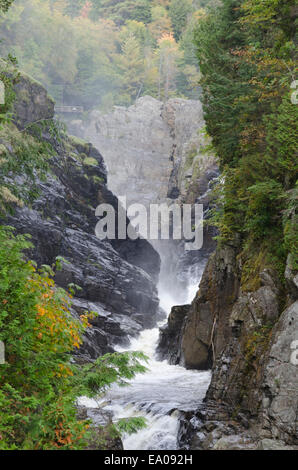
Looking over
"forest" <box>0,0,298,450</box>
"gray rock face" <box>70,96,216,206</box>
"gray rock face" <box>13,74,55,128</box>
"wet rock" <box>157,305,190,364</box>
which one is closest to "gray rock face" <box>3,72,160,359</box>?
"gray rock face" <box>13,74,55,128</box>

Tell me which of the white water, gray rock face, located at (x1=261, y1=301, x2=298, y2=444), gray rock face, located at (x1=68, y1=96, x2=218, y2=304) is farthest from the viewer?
gray rock face, located at (x1=68, y1=96, x2=218, y2=304)

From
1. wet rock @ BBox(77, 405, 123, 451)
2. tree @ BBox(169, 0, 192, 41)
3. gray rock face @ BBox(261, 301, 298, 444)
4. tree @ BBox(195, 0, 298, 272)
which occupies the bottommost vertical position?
wet rock @ BBox(77, 405, 123, 451)

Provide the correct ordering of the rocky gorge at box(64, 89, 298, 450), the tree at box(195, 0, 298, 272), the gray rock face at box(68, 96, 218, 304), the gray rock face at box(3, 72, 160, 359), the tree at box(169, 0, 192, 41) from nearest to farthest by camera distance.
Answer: the rocky gorge at box(64, 89, 298, 450) → the tree at box(195, 0, 298, 272) → the gray rock face at box(3, 72, 160, 359) → the gray rock face at box(68, 96, 218, 304) → the tree at box(169, 0, 192, 41)

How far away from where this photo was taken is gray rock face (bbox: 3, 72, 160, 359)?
2234 cm

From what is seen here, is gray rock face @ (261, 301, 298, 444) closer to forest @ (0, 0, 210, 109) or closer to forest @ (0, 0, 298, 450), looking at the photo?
forest @ (0, 0, 298, 450)

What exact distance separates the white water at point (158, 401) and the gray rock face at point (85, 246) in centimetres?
400

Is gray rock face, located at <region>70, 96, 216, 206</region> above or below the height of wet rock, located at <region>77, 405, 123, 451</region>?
above

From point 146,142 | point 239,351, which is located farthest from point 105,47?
point 239,351

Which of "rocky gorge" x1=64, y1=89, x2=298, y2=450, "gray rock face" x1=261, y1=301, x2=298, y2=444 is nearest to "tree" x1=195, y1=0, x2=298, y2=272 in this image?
"rocky gorge" x1=64, y1=89, x2=298, y2=450

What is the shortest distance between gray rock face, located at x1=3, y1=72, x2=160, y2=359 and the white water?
13.1ft

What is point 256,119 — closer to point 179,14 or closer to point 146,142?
point 146,142

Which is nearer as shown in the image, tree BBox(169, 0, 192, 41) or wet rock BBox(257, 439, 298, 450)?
wet rock BBox(257, 439, 298, 450)

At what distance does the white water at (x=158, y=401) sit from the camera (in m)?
10.0
